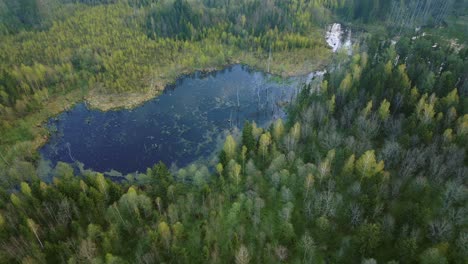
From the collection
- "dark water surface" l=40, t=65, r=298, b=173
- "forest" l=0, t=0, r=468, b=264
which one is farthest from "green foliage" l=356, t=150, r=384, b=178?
"dark water surface" l=40, t=65, r=298, b=173

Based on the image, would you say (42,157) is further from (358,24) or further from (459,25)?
(459,25)

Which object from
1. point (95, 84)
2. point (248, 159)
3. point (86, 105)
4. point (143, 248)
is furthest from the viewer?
point (95, 84)

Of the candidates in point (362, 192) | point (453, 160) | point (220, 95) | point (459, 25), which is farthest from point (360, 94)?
point (459, 25)

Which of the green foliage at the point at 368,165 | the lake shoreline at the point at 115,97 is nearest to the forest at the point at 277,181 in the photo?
the green foliage at the point at 368,165

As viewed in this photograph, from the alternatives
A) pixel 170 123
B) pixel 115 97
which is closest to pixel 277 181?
pixel 170 123

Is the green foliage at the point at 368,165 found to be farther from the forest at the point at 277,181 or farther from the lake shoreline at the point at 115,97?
the lake shoreline at the point at 115,97

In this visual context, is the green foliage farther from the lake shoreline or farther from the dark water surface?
the lake shoreline
